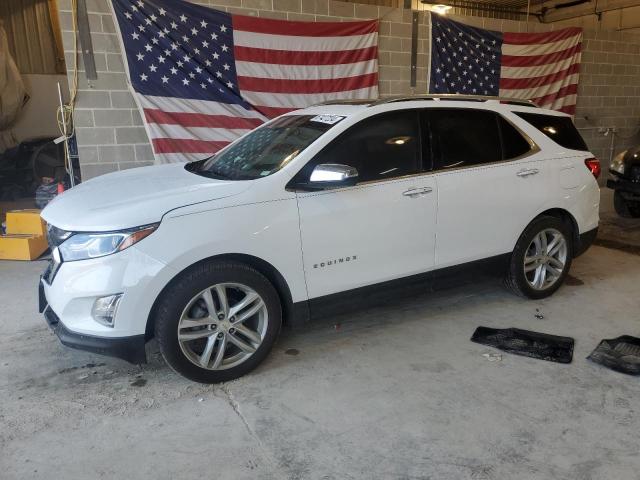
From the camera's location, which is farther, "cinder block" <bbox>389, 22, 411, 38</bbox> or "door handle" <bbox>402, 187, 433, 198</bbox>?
"cinder block" <bbox>389, 22, 411, 38</bbox>

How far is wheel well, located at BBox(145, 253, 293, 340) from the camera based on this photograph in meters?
2.89

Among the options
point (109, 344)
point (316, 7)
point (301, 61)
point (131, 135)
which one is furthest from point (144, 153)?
point (109, 344)

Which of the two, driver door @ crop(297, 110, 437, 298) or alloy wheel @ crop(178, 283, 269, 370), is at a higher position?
driver door @ crop(297, 110, 437, 298)

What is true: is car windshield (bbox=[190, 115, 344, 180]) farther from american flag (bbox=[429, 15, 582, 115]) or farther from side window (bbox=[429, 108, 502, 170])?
american flag (bbox=[429, 15, 582, 115])

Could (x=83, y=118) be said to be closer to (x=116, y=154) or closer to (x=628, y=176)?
(x=116, y=154)

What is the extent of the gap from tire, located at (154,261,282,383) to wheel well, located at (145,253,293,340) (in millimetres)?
27

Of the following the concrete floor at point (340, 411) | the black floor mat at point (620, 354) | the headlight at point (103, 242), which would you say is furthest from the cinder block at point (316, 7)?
the black floor mat at point (620, 354)

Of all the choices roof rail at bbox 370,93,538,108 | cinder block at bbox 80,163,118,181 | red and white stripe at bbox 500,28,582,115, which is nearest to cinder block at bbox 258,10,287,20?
cinder block at bbox 80,163,118,181

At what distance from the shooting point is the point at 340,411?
9.41ft

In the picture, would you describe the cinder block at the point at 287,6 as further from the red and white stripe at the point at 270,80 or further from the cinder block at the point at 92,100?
the cinder block at the point at 92,100

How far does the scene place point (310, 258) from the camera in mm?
3246

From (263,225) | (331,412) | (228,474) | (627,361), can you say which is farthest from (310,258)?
(627,361)

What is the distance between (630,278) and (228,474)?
4412 millimetres

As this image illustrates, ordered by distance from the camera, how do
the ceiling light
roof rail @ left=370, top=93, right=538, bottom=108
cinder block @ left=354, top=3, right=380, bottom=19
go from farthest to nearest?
the ceiling light, cinder block @ left=354, top=3, right=380, bottom=19, roof rail @ left=370, top=93, right=538, bottom=108
